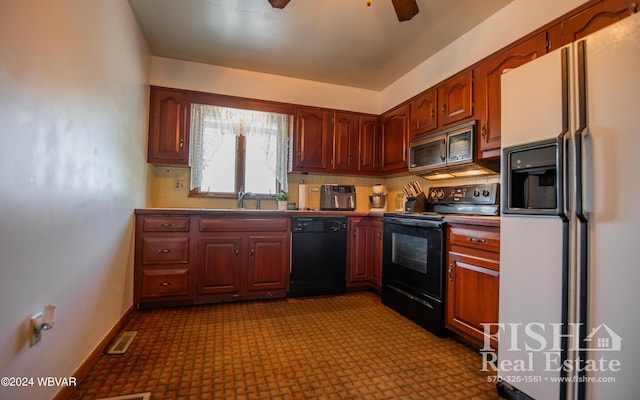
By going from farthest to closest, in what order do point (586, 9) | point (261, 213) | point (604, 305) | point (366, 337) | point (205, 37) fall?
point (261, 213) → point (205, 37) → point (366, 337) → point (586, 9) → point (604, 305)

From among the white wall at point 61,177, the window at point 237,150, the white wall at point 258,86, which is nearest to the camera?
the white wall at point 61,177

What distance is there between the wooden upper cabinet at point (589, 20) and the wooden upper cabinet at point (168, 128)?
3.25 m

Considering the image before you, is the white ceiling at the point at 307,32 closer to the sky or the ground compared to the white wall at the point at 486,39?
closer to the sky

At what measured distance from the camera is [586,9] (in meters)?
1.72

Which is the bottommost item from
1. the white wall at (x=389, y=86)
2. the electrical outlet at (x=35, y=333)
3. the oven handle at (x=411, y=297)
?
the oven handle at (x=411, y=297)

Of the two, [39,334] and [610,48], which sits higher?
[610,48]

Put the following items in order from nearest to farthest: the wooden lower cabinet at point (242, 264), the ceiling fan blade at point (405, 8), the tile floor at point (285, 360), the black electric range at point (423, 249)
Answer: the tile floor at point (285, 360) < the ceiling fan blade at point (405, 8) < the black electric range at point (423, 249) < the wooden lower cabinet at point (242, 264)

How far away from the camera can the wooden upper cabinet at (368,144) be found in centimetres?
386

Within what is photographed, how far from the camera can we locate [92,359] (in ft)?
5.74

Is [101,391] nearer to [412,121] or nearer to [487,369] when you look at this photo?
[487,369]

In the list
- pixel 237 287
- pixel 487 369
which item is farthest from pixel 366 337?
pixel 237 287

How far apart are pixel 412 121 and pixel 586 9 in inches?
64.9

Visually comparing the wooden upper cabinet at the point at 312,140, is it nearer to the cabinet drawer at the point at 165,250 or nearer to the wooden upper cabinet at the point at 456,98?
the wooden upper cabinet at the point at 456,98

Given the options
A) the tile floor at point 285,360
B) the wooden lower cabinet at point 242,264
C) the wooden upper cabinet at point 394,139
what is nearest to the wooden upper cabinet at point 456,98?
the wooden upper cabinet at point 394,139
